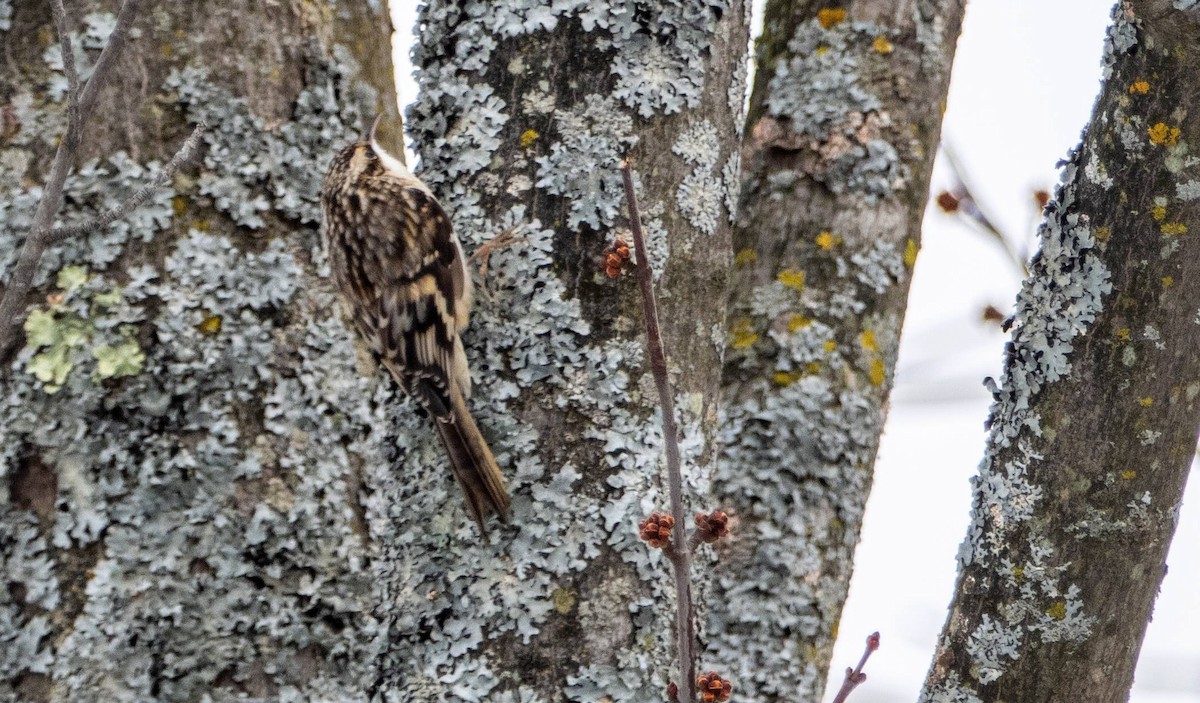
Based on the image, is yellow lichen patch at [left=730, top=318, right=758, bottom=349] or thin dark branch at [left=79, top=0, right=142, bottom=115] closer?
thin dark branch at [left=79, top=0, right=142, bottom=115]

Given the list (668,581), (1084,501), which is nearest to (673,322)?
(668,581)

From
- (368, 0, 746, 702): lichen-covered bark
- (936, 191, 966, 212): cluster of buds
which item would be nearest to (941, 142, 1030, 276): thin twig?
(936, 191, 966, 212): cluster of buds

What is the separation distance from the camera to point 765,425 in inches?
106

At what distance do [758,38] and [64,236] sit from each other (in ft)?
6.40

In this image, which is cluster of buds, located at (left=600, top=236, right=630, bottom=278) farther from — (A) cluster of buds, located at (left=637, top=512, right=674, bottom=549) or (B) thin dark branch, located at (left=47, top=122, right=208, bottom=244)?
(B) thin dark branch, located at (left=47, top=122, right=208, bottom=244)

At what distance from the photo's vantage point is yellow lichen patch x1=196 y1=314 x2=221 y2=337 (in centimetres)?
244

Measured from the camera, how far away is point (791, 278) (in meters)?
2.77

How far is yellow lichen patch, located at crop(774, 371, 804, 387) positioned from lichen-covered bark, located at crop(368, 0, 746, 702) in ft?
2.58

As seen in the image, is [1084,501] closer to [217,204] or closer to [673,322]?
[673,322]

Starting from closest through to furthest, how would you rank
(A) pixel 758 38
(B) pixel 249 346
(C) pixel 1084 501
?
(C) pixel 1084 501 < (B) pixel 249 346 < (A) pixel 758 38

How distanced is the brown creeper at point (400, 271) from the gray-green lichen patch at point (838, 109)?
0.92m

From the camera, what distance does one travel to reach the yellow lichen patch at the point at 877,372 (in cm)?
273

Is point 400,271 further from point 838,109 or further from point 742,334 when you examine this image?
point 838,109

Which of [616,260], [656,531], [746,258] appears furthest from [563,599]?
[746,258]
